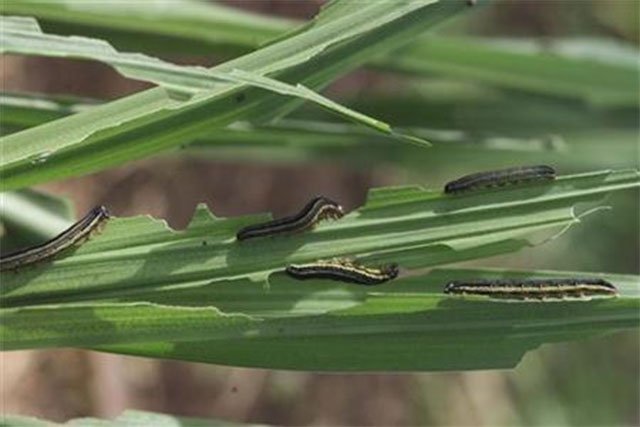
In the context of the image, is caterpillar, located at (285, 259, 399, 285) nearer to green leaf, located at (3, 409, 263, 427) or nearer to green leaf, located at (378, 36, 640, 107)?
green leaf, located at (3, 409, 263, 427)

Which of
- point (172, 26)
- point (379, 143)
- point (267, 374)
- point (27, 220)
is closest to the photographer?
point (27, 220)

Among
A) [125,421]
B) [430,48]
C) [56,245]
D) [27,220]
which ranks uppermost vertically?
[430,48]

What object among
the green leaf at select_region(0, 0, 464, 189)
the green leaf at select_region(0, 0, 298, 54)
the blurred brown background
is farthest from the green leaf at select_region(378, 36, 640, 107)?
the blurred brown background

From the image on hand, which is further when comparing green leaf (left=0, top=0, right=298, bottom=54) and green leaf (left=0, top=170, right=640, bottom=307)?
green leaf (left=0, top=0, right=298, bottom=54)

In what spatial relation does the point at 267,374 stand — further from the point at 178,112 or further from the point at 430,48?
the point at 178,112

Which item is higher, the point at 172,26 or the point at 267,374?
the point at 267,374

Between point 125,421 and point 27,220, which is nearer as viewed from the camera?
point 125,421

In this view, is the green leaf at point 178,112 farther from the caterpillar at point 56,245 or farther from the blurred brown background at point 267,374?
the blurred brown background at point 267,374

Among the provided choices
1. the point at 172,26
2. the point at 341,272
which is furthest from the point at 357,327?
the point at 172,26
